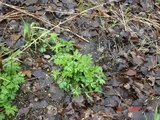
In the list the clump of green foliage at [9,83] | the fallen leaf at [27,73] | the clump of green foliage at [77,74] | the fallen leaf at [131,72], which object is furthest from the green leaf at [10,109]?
the fallen leaf at [131,72]

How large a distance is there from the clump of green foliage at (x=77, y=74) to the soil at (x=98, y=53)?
0.23ft

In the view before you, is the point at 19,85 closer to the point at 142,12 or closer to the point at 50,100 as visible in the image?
the point at 50,100

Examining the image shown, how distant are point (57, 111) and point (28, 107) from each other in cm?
26

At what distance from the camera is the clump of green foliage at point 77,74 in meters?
2.86

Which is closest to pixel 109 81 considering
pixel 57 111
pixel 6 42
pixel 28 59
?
pixel 57 111

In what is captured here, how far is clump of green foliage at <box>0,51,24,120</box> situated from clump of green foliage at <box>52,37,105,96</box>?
1.15 feet

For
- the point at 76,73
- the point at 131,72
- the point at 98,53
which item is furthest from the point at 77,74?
the point at 131,72

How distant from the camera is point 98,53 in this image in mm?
3236

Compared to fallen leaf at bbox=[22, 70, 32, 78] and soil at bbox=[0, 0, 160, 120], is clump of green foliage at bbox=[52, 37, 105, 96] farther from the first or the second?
fallen leaf at bbox=[22, 70, 32, 78]

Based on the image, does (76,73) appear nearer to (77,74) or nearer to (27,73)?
(77,74)

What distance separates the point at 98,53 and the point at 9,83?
3.23 feet

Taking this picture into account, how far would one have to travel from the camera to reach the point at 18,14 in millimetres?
3312

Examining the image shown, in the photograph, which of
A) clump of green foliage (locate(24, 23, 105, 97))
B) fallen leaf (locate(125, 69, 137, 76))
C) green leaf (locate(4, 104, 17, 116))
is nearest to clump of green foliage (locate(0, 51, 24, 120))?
green leaf (locate(4, 104, 17, 116))

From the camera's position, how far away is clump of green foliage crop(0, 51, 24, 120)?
105 inches
